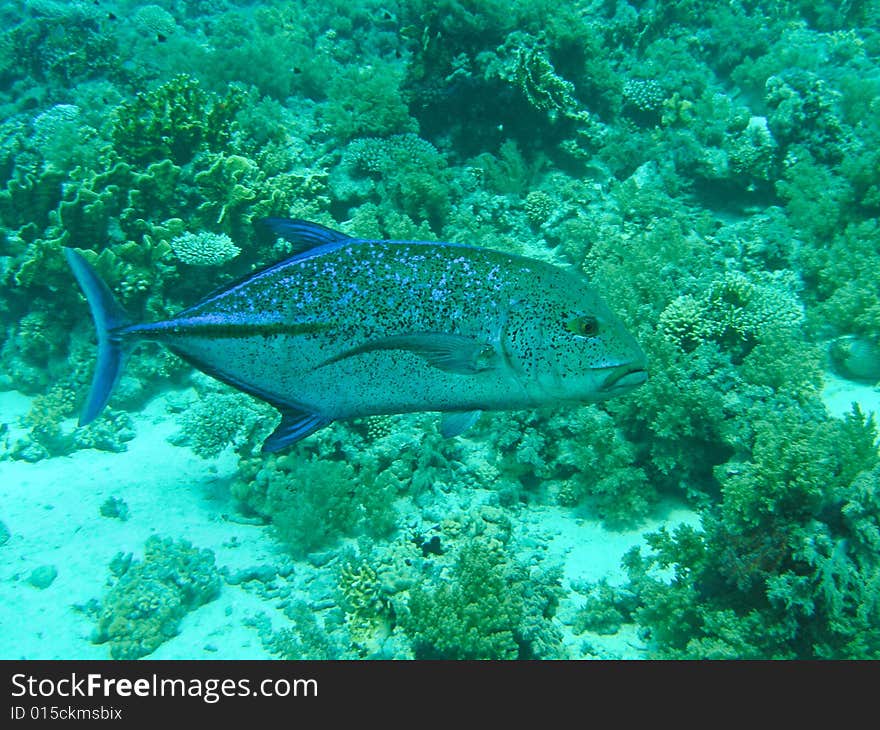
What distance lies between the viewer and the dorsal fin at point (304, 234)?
193 cm

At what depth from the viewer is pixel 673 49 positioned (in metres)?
11.4

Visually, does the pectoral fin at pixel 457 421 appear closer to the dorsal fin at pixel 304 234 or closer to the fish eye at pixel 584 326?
the fish eye at pixel 584 326

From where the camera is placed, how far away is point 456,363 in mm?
1775

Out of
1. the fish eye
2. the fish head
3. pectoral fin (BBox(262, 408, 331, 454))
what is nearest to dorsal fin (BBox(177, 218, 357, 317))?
pectoral fin (BBox(262, 408, 331, 454))

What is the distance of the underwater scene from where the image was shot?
6.15 ft

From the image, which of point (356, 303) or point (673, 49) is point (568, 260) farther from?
point (673, 49)

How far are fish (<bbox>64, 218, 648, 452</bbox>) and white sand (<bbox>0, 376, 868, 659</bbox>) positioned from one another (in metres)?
2.96

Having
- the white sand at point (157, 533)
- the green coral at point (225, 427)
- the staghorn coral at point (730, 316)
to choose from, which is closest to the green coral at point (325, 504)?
the white sand at point (157, 533)

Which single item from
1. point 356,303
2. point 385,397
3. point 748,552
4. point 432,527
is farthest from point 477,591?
point 356,303

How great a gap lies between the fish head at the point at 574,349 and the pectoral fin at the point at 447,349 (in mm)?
114

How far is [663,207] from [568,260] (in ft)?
6.03

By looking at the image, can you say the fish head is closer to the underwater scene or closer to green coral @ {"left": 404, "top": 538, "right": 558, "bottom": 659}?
the underwater scene

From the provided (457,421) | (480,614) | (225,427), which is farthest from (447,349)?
(225,427)

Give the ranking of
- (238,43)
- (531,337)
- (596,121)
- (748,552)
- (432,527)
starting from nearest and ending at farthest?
(531,337) < (748,552) < (432,527) < (596,121) < (238,43)
